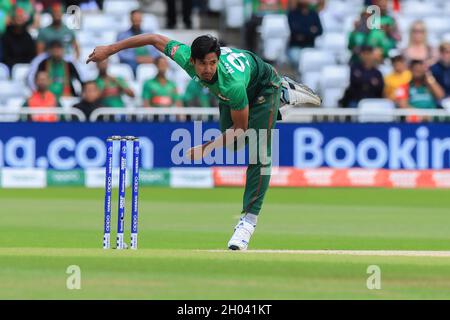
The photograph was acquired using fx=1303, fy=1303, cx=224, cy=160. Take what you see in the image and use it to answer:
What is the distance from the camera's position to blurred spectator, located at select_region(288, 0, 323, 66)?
20.5m

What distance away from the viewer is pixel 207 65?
911 centimetres

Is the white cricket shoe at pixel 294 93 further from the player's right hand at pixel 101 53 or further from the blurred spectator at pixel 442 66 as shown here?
the blurred spectator at pixel 442 66

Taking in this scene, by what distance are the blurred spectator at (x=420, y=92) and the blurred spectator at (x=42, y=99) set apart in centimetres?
515

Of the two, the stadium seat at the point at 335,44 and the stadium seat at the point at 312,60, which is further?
the stadium seat at the point at 335,44

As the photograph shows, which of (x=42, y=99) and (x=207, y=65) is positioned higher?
(x=207, y=65)

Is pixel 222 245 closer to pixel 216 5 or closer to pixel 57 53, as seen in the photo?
pixel 57 53

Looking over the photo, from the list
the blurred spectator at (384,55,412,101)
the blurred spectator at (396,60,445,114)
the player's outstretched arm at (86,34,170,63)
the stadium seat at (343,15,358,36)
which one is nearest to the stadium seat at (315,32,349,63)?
the stadium seat at (343,15,358,36)

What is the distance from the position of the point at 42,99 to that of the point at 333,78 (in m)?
4.53

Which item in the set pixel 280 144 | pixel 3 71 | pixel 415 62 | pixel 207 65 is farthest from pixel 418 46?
pixel 207 65

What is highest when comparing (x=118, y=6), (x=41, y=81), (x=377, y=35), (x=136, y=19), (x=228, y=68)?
(x=118, y=6)

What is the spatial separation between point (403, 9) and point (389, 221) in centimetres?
960

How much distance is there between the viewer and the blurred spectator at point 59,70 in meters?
18.8

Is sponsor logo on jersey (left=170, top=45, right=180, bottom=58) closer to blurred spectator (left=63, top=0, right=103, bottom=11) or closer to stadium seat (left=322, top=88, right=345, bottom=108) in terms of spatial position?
stadium seat (left=322, top=88, right=345, bottom=108)

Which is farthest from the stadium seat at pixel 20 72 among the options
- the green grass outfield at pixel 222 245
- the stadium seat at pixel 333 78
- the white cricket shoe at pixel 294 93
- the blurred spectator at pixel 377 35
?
the white cricket shoe at pixel 294 93
